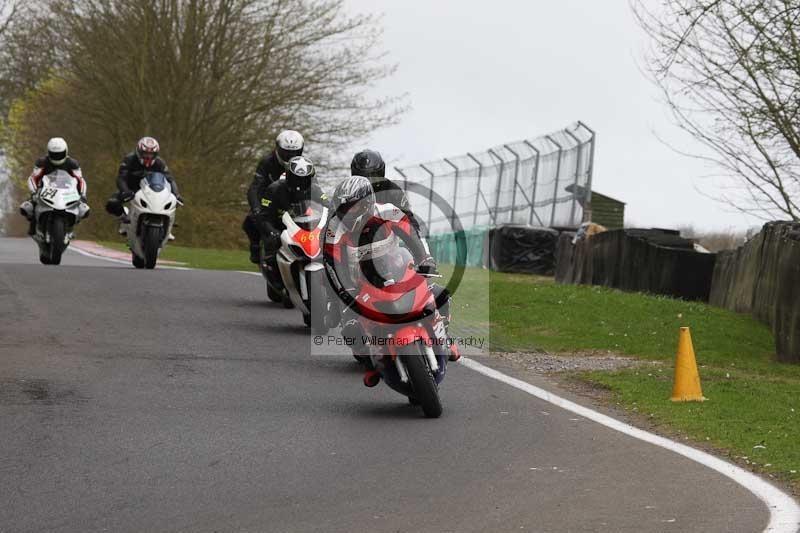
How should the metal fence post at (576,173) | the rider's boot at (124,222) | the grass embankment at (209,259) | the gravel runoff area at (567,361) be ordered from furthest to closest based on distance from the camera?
the metal fence post at (576,173)
the grass embankment at (209,259)
the rider's boot at (124,222)
the gravel runoff area at (567,361)

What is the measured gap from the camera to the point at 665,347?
45.7ft

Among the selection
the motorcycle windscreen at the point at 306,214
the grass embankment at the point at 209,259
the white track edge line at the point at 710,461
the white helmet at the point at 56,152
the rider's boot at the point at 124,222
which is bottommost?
the white track edge line at the point at 710,461

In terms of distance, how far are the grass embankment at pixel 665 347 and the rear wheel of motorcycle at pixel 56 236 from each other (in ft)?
18.0

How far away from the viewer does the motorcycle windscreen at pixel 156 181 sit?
60.2ft

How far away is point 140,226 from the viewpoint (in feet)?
60.8

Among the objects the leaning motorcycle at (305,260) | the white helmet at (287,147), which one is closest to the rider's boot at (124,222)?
the white helmet at (287,147)

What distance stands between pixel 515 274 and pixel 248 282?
12.6 metres

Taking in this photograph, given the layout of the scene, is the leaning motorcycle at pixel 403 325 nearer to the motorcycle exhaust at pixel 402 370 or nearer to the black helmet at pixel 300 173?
the motorcycle exhaust at pixel 402 370

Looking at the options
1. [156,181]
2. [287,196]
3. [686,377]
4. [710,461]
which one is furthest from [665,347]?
[156,181]

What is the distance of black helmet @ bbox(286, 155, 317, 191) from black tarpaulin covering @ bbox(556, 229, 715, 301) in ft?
23.7

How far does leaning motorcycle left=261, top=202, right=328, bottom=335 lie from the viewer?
1243 centimetres

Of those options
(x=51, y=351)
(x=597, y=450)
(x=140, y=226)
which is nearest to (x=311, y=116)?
(x=140, y=226)

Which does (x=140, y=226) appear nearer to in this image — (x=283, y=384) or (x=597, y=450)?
(x=283, y=384)

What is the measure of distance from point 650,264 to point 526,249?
10052 mm
